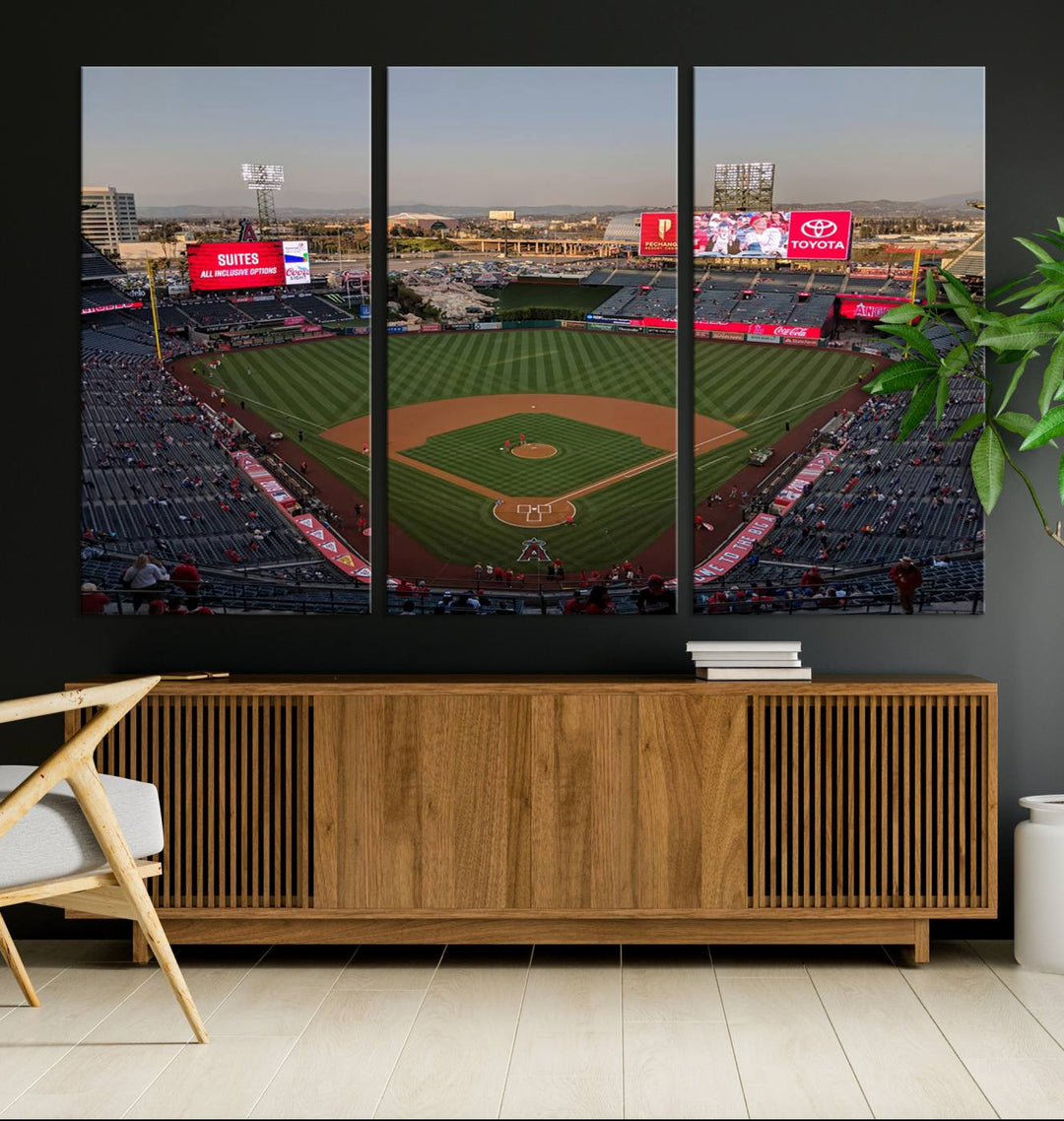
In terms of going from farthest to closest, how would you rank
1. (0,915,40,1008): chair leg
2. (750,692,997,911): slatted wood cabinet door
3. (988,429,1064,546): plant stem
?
(988,429,1064,546): plant stem, (750,692,997,911): slatted wood cabinet door, (0,915,40,1008): chair leg

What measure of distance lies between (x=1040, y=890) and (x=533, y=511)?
1.75 m

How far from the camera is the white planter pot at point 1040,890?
11.0 ft

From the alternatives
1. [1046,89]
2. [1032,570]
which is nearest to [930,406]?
[1032,570]

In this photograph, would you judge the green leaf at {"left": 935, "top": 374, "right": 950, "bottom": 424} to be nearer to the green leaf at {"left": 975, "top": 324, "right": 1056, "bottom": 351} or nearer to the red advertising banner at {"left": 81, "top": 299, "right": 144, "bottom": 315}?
the green leaf at {"left": 975, "top": 324, "right": 1056, "bottom": 351}

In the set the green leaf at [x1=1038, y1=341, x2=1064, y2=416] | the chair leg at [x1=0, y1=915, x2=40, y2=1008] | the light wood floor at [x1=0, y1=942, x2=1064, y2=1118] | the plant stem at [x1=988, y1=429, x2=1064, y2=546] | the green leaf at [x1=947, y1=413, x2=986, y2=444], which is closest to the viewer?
the light wood floor at [x1=0, y1=942, x2=1064, y2=1118]

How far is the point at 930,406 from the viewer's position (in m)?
3.71

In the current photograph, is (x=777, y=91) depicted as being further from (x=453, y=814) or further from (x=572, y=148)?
(x=453, y=814)

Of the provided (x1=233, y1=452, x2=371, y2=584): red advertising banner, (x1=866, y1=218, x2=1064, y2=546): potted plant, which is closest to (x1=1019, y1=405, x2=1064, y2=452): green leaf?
(x1=866, y1=218, x2=1064, y2=546): potted plant

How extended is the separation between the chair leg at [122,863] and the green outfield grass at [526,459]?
1.47 meters

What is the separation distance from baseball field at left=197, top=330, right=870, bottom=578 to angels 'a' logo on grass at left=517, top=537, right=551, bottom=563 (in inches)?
0.8

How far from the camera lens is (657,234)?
3.77 meters

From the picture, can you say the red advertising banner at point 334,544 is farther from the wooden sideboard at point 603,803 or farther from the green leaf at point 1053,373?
the green leaf at point 1053,373

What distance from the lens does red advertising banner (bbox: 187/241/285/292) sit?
3.81 m

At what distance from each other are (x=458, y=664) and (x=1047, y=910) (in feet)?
5.78
